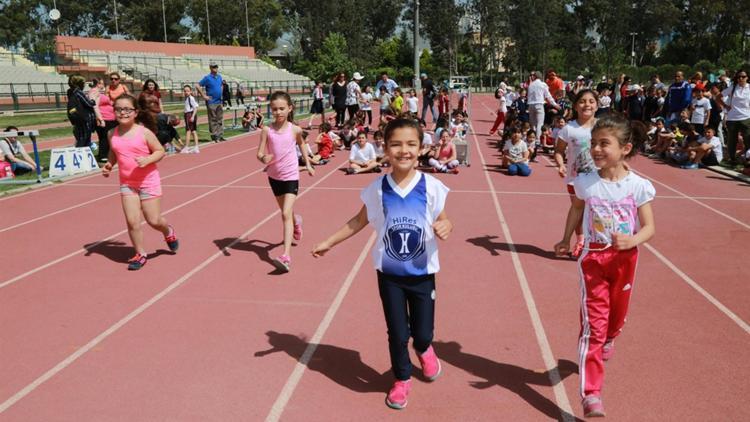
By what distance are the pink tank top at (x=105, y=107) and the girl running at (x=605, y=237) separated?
1239 centimetres

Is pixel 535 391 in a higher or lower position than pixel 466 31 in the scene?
lower

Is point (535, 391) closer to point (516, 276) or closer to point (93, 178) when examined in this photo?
point (516, 276)

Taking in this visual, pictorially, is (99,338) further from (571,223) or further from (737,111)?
(737,111)

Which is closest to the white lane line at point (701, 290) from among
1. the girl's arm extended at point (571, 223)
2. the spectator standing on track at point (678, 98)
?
the girl's arm extended at point (571, 223)

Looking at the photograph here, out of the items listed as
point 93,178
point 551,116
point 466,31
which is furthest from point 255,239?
point 466,31

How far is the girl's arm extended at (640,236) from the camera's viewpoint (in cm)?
316

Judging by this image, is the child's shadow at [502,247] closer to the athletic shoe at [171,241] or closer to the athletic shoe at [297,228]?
the athletic shoe at [297,228]

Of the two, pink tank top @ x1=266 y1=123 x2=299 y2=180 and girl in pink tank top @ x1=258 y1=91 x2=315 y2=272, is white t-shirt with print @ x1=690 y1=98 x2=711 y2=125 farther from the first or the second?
pink tank top @ x1=266 y1=123 x2=299 y2=180

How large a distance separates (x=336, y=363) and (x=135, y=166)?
10.8 feet

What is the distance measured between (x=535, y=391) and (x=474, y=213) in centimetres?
516

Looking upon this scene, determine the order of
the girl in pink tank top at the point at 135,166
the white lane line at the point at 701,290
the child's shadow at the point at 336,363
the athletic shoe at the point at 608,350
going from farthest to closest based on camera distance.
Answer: the girl in pink tank top at the point at 135,166 → the white lane line at the point at 701,290 → the athletic shoe at the point at 608,350 → the child's shadow at the point at 336,363

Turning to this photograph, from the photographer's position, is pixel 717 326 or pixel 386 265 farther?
pixel 717 326

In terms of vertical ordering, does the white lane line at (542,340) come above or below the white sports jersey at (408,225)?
below

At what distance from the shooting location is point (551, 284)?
563 centimetres
